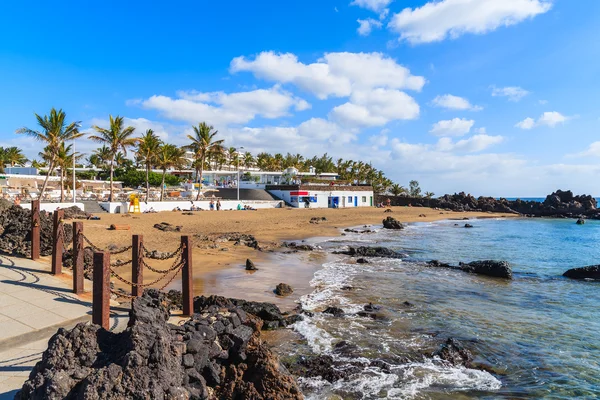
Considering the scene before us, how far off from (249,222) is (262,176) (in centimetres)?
4822

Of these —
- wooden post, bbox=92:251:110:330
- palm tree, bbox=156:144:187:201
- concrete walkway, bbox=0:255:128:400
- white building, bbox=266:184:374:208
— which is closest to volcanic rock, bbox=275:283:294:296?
concrete walkway, bbox=0:255:128:400

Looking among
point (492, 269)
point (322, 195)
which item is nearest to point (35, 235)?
point (492, 269)

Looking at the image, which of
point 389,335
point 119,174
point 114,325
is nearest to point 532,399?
point 389,335

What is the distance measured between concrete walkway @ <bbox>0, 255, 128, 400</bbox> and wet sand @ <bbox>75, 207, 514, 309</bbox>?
2.84 metres

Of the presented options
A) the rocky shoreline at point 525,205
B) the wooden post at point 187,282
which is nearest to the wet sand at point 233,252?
the wooden post at point 187,282

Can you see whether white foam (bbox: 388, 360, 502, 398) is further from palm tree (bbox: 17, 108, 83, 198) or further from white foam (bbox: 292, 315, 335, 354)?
palm tree (bbox: 17, 108, 83, 198)

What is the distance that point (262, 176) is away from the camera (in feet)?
275

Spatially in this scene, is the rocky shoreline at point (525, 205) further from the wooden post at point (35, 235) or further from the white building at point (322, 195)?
the wooden post at point (35, 235)

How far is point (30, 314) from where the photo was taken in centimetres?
734

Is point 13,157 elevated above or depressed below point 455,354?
above

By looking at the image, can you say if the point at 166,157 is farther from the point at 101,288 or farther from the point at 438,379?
the point at 438,379

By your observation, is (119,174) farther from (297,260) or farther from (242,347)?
(242,347)

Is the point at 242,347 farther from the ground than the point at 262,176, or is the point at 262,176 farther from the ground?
the point at 262,176

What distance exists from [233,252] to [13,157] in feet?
282
